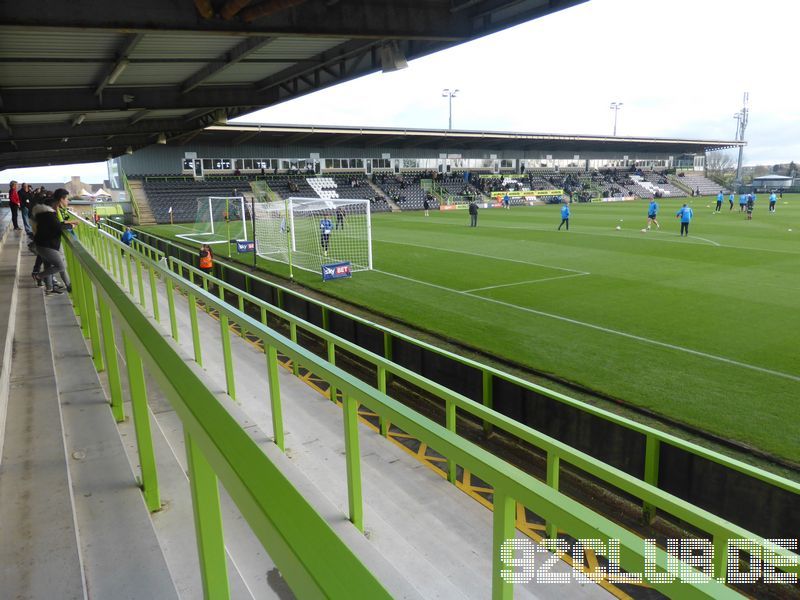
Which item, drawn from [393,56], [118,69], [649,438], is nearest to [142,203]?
[118,69]

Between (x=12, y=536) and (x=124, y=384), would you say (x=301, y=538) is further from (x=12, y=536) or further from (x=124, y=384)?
(x=124, y=384)

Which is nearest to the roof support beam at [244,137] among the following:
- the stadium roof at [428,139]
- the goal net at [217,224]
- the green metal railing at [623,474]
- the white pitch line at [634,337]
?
the stadium roof at [428,139]

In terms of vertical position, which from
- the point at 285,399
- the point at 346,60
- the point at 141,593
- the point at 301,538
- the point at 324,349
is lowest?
the point at 324,349

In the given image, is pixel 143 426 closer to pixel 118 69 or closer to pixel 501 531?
pixel 501 531

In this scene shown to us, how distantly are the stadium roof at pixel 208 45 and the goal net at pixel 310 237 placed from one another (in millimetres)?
5280

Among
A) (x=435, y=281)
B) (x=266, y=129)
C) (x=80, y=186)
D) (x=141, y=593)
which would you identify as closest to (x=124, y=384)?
(x=141, y=593)

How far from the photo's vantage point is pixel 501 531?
155cm

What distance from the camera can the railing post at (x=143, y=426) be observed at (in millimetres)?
2721

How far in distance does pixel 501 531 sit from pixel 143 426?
81.1 inches

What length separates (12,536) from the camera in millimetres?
2588

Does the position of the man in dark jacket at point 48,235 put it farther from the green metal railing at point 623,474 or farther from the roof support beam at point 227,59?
the roof support beam at point 227,59

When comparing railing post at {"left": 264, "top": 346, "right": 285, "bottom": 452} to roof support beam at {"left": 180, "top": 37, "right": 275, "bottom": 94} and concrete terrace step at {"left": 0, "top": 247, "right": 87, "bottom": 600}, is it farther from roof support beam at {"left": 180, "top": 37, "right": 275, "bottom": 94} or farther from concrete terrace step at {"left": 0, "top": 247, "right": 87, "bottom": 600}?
roof support beam at {"left": 180, "top": 37, "right": 275, "bottom": 94}

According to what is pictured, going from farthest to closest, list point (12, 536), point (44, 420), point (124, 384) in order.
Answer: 1. point (124, 384)
2. point (44, 420)
3. point (12, 536)

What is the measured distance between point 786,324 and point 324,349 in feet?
31.2
